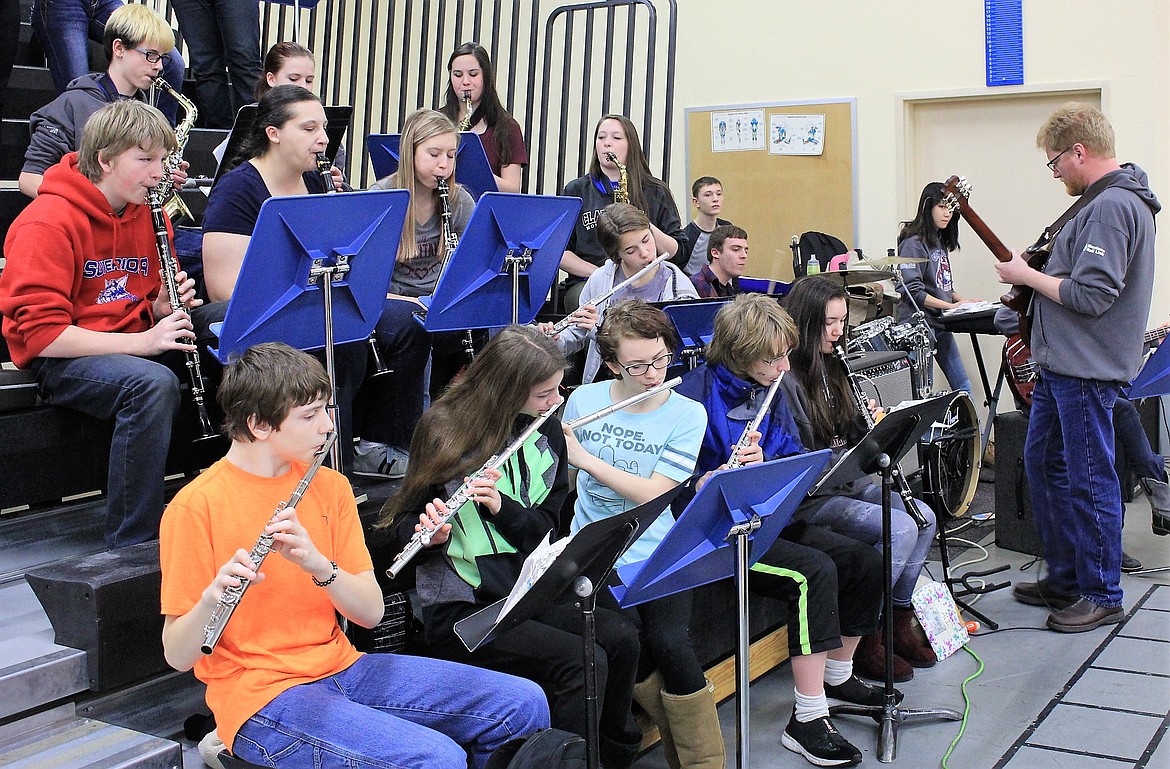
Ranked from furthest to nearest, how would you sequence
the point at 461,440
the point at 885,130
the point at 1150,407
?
1. the point at 885,130
2. the point at 1150,407
3. the point at 461,440

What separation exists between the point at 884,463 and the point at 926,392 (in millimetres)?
1896

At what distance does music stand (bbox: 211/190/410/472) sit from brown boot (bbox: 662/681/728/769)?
37.8 inches

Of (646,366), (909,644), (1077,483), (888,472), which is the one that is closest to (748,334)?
(646,366)

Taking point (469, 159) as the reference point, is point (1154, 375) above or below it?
below

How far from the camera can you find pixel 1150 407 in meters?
5.72

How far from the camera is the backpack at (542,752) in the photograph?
83.8 inches

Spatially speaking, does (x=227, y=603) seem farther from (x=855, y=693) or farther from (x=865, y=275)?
(x=865, y=275)

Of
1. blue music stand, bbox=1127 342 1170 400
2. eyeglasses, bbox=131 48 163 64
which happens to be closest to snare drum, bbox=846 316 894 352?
blue music stand, bbox=1127 342 1170 400

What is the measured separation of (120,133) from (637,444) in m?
1.41

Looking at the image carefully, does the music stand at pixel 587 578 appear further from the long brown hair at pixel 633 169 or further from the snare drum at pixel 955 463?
the long brown hair at pixel 633 169

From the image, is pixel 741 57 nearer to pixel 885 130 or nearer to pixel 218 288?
pixel 885 130

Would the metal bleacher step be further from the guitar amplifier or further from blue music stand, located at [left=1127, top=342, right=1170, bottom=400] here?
blue music stand, located at [left=1127, top=342, right=1170, bottom=400]

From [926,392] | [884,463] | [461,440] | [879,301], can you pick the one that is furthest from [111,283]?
[879,301]

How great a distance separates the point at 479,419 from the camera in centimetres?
257
